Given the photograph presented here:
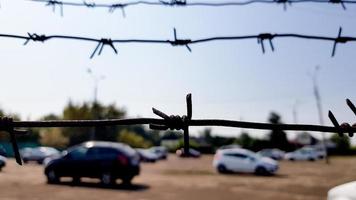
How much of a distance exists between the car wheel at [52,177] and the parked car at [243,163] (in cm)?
1142

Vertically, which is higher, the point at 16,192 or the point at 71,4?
the point at 71,4

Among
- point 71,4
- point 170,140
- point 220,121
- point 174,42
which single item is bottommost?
point 170,140

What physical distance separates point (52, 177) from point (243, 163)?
12.0m

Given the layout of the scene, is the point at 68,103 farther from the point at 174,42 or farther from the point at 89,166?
the point at 174,42

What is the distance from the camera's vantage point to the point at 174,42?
3.01 m

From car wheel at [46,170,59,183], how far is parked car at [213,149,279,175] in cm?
1142

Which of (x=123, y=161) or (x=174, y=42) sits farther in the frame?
(x=123, y=161)

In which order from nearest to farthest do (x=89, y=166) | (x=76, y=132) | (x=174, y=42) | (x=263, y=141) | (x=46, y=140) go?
1. (x=174, y=42)
2. (x=89, y=166)
3. (x=46, y=140)
4. (x=76, y=132)
5. (x=263, y=141)

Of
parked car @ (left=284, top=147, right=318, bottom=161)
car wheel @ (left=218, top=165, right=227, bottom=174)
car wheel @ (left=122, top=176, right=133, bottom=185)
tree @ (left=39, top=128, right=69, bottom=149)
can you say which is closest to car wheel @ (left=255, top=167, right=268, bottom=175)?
car wheel @ (left=218, top=165, right=227, bottom=174)

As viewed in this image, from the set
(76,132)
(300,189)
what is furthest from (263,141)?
(300,189)

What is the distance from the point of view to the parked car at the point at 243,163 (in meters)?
24.2

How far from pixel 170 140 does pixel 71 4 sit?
113206 mm

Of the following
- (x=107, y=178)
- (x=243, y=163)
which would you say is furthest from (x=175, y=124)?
(x=243, y=163)

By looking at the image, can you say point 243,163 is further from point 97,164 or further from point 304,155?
point 304,155
